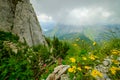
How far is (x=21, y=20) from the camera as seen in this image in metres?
10.8

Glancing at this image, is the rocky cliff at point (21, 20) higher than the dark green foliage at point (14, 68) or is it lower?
higher

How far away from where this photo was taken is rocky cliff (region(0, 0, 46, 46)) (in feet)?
32.3

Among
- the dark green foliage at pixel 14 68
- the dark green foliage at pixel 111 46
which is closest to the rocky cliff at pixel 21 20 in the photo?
the dark green foliage at pixel 14 68

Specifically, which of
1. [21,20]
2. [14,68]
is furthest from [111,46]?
[21,20]

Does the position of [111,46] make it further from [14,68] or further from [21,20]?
[21,20]

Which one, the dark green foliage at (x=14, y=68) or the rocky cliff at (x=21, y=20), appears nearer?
the dark green foliage at (x=14, y=68)

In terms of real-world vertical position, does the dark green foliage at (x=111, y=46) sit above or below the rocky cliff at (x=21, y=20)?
below

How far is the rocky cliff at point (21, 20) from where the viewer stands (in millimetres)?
9844

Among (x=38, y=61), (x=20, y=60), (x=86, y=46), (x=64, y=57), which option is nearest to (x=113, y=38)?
(x=86, y=46)

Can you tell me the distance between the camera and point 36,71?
673 cm

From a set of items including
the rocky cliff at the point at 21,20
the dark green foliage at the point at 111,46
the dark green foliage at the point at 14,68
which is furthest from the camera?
the rocky cliff at the point at 21,20

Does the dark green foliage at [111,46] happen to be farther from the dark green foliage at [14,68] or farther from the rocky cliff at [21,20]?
the rocky cliff at [21,20]

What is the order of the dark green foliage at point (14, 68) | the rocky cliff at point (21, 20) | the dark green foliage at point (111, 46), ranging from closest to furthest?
the dark green foliage at point (14, 68)
the dark green foliage at point (111, 46)
the rocky cliff at point (21, 20)

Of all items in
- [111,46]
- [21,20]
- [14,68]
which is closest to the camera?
[14,68]
